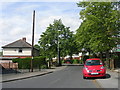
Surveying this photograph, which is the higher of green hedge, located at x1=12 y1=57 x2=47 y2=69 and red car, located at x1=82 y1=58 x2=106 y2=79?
red car, located at x1=82 y1=58 x2=106 y2=79

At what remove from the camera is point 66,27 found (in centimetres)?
5631

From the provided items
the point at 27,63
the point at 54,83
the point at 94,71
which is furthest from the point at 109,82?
the point at 27,63

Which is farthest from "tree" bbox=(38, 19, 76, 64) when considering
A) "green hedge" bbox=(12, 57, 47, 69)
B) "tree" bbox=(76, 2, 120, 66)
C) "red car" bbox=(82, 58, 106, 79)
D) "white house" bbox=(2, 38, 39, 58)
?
"red car" bbox=(82, 58, 106, 79)

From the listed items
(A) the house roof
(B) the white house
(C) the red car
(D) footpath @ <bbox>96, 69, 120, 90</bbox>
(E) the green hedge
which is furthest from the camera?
(A) the house roof

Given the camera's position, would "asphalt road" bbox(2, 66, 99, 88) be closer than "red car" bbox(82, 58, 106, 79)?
Yes

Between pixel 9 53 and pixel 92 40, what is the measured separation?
3302 cm

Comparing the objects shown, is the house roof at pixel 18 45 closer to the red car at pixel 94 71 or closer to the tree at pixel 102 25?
the tree at pixel 102 25

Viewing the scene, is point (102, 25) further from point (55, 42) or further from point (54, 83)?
→ point (55, 42)

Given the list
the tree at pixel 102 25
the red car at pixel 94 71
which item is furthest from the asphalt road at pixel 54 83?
the tree at pixel 102 25

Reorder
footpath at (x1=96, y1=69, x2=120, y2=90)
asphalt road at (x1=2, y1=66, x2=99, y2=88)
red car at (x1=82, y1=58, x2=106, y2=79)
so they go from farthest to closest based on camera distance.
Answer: red car at (x1=82, y1=58, x2=106, y2=79) → asphalt road at (x1=2, y1=66, x2=99, y2=88) → footpath at (x1=96, y1=69, x2=120, y2=90)

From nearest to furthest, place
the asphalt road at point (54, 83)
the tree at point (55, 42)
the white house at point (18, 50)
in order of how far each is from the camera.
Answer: the asphalt road at point (54, 83)
the tree at point (55, 42)
the white house at point (18, 50)

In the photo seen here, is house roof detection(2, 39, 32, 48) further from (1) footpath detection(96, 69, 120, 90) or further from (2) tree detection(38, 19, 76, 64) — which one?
(1) footpath detection(96, 69, 120, 90)

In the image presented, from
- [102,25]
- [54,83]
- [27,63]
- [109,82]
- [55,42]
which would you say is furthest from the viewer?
[55,42]

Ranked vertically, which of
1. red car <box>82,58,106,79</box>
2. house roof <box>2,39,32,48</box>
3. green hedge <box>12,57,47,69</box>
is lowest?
green hedge <box>12,57,47,69</box>
